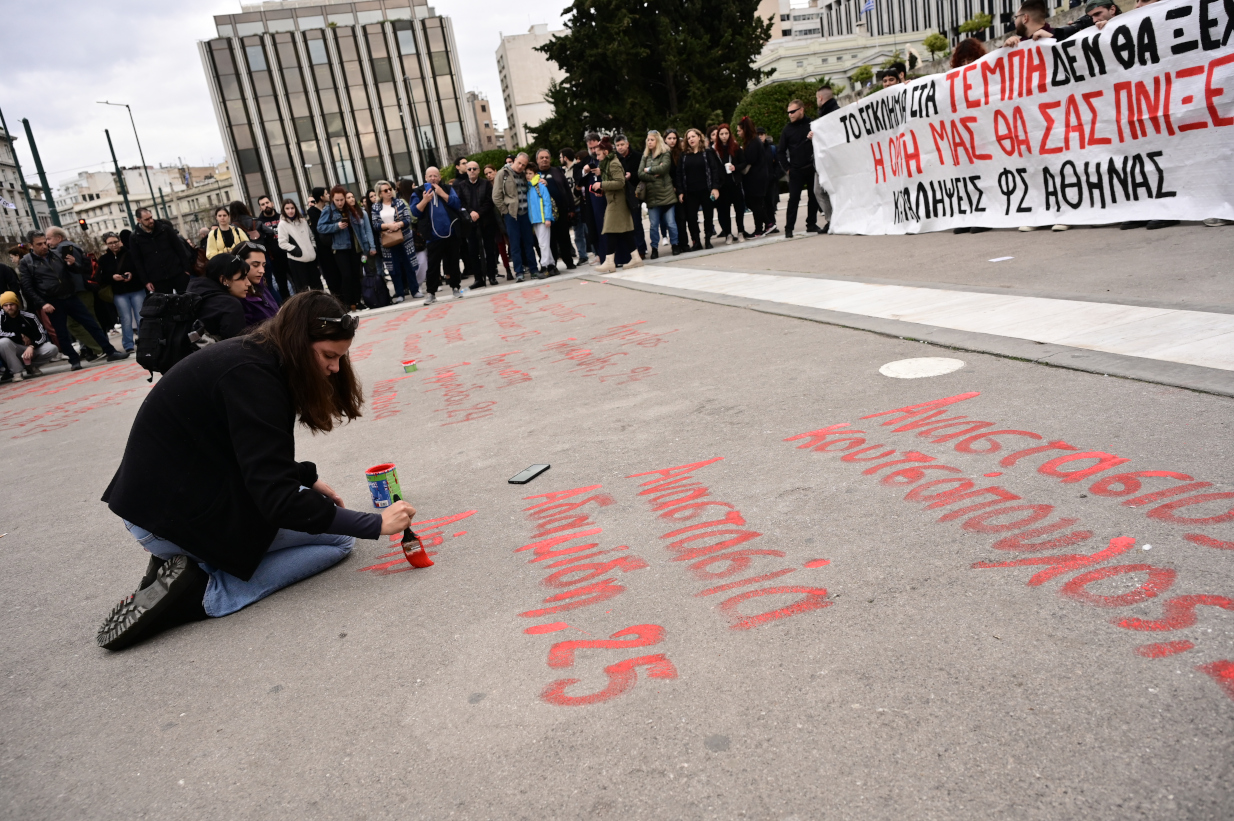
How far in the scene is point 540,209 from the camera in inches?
518

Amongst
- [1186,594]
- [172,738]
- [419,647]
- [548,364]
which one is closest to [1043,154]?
[548,364]

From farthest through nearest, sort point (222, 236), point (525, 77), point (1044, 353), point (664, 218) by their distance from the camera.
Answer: point (525, 77)
point (664, 218)
point (222, 236)
point (1044, 353)

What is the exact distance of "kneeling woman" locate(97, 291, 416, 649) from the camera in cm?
298

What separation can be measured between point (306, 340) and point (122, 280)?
38.0 ft

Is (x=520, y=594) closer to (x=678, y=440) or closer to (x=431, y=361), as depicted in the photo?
(x=678, y=440)

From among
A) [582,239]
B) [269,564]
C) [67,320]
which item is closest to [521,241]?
[582,239]

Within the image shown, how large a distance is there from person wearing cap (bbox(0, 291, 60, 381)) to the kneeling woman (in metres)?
11.5

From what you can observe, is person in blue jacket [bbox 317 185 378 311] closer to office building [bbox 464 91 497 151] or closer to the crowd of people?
the crowd of people

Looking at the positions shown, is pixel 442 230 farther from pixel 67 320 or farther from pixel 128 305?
pixel 67 320

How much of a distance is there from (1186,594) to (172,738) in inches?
114

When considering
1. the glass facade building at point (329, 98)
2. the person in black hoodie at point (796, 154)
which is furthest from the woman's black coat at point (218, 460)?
the glass facade building at point (329, 98)

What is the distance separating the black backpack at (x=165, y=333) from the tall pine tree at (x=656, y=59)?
32.5 metres

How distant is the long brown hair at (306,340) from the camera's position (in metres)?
3.03

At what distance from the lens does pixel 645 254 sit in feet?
47.3
